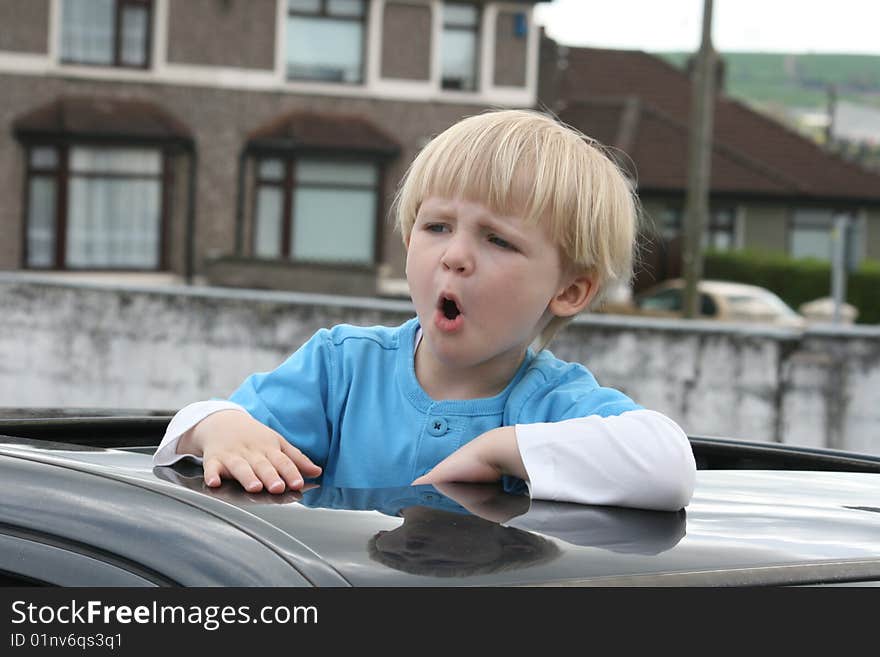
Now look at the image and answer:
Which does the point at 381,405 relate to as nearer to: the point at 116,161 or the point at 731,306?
the point at 731,306

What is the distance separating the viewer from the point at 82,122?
29250mm

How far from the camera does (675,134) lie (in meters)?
41.4

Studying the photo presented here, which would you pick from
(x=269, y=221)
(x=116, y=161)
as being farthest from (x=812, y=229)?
(x=116, y=161)

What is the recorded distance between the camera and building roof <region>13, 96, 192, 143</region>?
29094 millimetres

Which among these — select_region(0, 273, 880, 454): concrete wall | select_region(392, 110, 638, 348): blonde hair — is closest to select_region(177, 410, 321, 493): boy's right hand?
select_region(392, 110, 638, 348): blonde hair

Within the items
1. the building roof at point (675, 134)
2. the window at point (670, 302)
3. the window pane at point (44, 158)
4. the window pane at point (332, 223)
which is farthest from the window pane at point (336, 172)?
the building roof at point (675, 134)

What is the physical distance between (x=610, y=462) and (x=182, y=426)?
68 centimetres

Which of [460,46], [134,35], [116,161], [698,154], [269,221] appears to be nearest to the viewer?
[698,154]

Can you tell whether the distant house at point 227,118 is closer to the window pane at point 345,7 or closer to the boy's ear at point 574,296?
the window pane at point 345,7

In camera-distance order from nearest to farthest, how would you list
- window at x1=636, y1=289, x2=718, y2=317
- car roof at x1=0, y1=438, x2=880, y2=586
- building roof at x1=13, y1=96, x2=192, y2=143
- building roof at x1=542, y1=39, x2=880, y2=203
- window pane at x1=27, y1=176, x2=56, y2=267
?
1. car roof at x1=0, y1=438, x2=880, y2=586
2. window at x1=636, y1=289, x2=718, y2=317
3. building roof at x1=13, y1=96, x2=192, y2=143
4. window pane at x1=27, y1=176, x2=56, y2=267
5. building roof at x1=542, y1=39, x2=880, y2=203

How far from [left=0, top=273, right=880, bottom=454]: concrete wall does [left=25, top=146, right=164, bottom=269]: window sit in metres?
21.4

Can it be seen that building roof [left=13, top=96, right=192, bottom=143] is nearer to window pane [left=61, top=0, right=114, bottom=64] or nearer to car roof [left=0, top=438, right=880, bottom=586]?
window pane [left=61, top=0, right=114, bottom=64]
